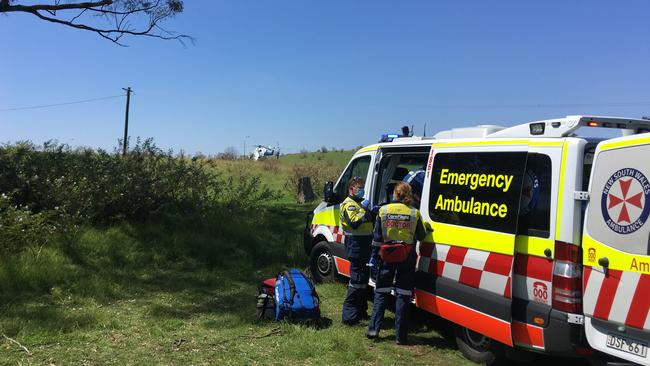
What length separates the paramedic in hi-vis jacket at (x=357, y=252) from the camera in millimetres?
6008

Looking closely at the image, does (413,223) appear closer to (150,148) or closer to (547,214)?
(547,214)

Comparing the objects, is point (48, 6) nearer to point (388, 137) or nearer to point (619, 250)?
point (388, 137)

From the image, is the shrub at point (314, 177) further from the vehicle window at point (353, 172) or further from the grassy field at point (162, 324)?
the vehicle window at point (353, 172)

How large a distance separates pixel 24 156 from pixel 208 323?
700cm

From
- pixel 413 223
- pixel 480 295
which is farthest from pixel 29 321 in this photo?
pixel 480 295

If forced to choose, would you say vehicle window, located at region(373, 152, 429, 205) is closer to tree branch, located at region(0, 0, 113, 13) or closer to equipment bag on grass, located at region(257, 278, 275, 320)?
equipment bag on grass, located at region(257, 278, 275, 320)

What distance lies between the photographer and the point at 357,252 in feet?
19.9

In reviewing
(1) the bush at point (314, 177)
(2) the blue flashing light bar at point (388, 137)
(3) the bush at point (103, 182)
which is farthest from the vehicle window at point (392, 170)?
(1) the bush at point (314, 177)

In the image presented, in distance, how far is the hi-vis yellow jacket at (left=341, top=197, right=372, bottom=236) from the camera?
6004 mm

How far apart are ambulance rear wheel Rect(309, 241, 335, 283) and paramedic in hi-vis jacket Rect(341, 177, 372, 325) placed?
1.43m

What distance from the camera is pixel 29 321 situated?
221 inches

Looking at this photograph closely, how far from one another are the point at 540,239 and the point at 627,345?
3.09ft

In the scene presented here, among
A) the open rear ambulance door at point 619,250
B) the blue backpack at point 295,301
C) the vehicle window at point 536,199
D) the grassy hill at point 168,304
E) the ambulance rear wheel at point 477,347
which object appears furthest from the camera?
the blue backpack at point 295,301

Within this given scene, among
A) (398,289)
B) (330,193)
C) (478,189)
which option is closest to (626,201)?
(478,189)
